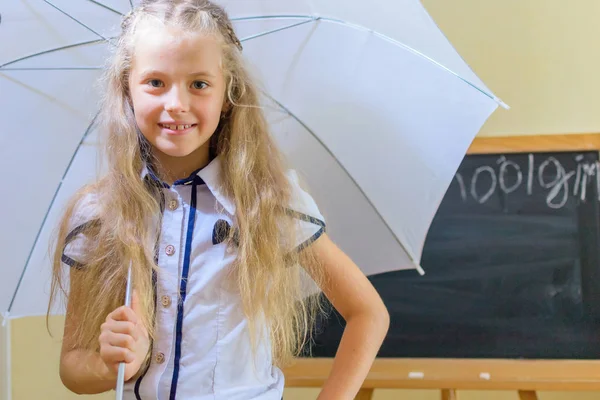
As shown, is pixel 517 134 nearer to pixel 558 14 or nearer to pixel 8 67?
pixel 558 14

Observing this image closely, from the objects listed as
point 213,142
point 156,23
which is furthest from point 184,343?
point 156,23

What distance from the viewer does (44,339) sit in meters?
1.61

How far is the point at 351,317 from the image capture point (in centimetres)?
91

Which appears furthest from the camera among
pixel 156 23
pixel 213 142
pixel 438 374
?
pixel 438 374

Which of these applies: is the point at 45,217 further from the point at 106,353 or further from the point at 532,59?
the point at 532,59

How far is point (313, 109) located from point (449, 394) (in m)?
0.84

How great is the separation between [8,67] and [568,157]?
133 centimetres

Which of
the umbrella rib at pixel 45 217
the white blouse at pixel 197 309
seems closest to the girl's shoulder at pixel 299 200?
the white blouse at pixel 197 309

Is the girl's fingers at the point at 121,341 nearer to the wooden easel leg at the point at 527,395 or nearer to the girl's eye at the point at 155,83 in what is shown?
the girl's eye at the point at 155,83

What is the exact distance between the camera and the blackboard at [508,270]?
1.49 metres

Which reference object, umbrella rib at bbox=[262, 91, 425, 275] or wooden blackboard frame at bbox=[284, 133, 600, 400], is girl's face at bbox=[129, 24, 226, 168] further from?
wooden blackboard frame at bbox=[284, 133, 600, 400]

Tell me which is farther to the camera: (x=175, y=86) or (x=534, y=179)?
(x=534, y=179)

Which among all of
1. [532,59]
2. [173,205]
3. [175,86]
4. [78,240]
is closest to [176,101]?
[175,86]

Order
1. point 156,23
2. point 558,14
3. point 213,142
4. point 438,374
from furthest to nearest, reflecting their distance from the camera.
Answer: point 558,14 < point 438,374 < point 213,142 < point 156,23
